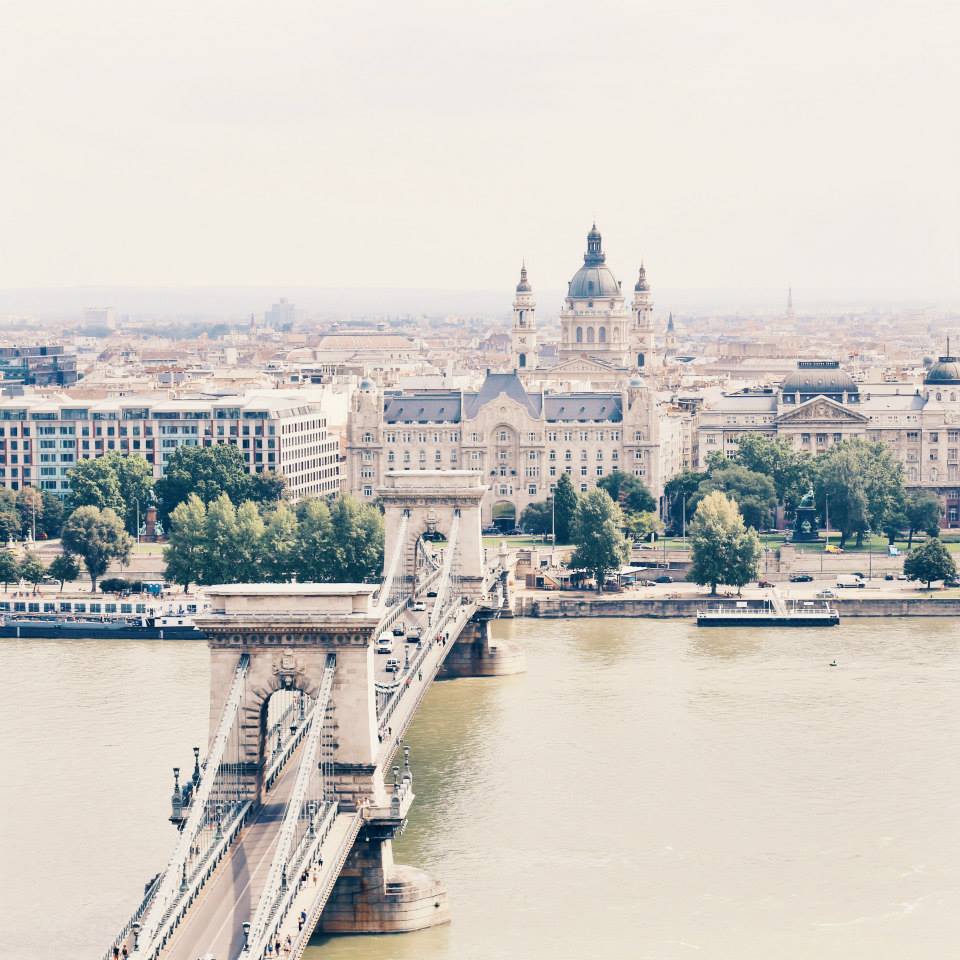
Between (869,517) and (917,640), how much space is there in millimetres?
14667

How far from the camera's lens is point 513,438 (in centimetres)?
6619

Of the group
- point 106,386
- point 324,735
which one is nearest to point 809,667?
point 324,735

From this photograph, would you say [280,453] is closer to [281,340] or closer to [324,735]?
[324,735]

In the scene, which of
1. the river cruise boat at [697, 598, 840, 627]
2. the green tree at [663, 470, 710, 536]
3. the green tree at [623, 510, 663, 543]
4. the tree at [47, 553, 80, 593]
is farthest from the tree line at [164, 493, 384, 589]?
the green tree at [663, 470, 710, 536]

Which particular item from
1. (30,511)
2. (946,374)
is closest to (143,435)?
(30,511)

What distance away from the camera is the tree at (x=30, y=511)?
199ft

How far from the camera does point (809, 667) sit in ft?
137

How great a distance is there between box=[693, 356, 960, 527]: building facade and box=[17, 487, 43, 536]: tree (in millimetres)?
17446

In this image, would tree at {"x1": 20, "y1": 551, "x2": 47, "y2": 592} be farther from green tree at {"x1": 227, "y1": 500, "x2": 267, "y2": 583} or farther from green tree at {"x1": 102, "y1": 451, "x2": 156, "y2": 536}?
green tree at {"x1": 102, "y1": 451, "x2": 156, "y2": 536}

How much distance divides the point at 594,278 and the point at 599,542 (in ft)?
127

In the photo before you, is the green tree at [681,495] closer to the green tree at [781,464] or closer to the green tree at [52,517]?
the green tree at [781,464]

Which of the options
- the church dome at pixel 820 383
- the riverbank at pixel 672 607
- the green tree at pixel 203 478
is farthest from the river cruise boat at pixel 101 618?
the church dome at pixel 820 383

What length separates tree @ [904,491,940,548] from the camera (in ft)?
200

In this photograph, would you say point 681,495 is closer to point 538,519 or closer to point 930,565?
point 538,519
